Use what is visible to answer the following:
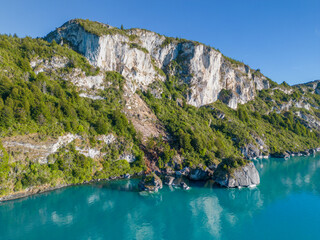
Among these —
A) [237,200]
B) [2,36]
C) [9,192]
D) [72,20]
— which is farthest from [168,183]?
[72,20]

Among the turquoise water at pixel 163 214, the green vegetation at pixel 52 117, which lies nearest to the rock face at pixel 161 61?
the green vegetation at pixel 52 117

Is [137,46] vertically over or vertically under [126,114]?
over

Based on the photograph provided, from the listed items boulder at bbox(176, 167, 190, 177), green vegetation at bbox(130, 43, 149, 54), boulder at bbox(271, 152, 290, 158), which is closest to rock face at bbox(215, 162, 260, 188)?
boulder at bbox(176, 167, 190, 177)

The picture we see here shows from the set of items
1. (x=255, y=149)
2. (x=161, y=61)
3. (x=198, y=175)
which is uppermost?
(x=161, y=61)

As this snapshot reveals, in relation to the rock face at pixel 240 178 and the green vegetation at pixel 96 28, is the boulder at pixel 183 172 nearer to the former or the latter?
the rock face at pixel 240 178

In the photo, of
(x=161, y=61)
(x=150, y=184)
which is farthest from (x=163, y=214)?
(x=161, y=61)

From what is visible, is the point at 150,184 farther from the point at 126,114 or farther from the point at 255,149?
the point at 255,149
